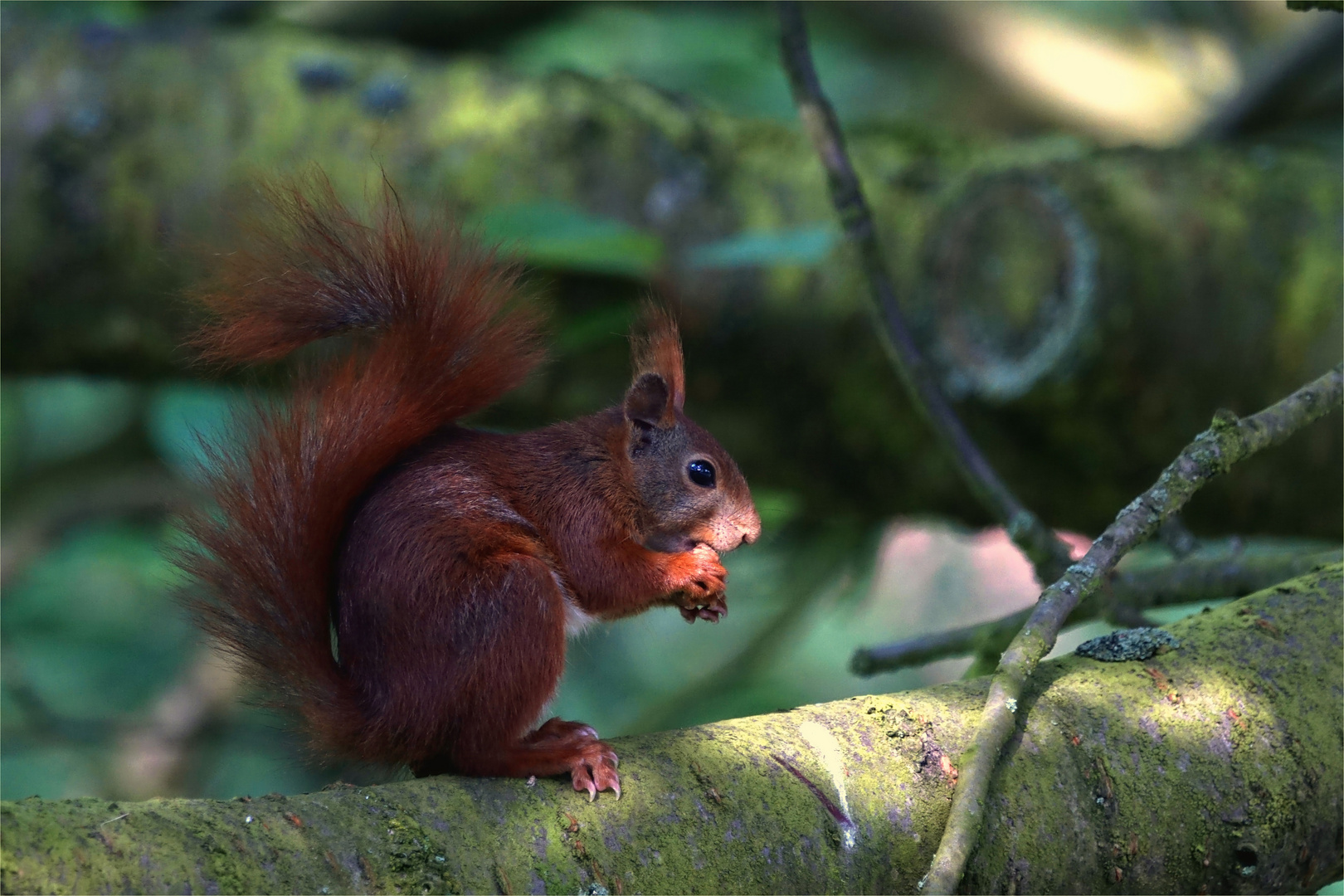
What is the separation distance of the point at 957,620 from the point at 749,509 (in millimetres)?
2795

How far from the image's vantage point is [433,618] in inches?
Answer: 44.6

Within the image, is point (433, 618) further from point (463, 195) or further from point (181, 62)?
point (181, 62)

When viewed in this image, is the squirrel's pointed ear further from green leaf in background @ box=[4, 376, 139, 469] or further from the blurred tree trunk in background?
green leaf in background @ box=[4, 376, 139, 469]

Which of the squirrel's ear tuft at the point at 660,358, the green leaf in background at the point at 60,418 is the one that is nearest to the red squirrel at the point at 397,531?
the squirrel's ear tuft at the point at 660,358

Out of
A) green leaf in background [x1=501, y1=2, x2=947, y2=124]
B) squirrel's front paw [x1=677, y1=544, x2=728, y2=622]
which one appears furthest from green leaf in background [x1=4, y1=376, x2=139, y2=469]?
squirrel's front paw [x1=677, y1=544, x2=728, y2=622]

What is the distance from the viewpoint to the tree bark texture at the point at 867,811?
31.5 inches

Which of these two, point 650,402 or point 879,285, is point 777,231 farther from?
point 650,402

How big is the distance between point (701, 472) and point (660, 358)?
168mm

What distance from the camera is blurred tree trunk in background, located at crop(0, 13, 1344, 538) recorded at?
8.46 feet

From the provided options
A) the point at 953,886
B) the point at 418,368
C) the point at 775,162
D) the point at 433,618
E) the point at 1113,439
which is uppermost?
the point at 775,162

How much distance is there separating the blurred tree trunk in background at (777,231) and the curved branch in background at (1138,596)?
867 mm

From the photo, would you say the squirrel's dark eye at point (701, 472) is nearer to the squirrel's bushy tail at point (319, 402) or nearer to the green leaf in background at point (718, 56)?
the squirrel's bushy tail at point (319, 402)

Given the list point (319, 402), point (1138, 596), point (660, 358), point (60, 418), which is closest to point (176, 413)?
point (60, 418)

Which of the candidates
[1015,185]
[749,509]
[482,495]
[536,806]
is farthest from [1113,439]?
[536,806]
